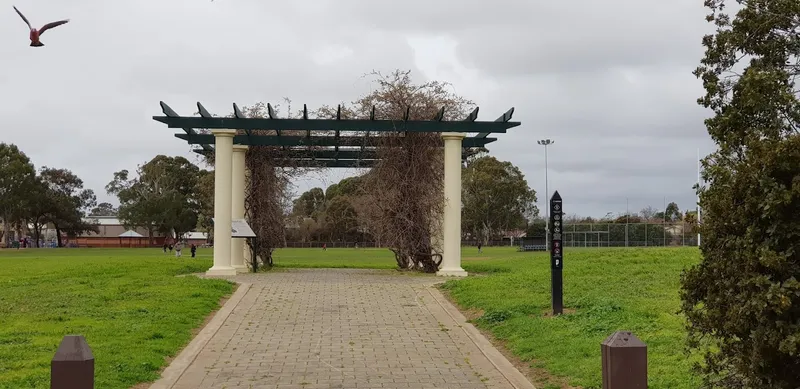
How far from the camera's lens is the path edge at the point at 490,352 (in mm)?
8814

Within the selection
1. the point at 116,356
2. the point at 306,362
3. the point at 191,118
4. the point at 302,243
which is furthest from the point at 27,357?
the point at 302,243

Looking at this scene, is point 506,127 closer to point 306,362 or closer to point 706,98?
point 306,362

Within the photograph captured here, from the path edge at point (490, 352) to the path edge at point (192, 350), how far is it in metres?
3.59

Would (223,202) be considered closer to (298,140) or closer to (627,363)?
(298,140)

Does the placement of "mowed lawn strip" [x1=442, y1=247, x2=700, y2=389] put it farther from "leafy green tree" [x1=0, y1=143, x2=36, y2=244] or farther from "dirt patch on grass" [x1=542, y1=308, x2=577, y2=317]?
"leafy green tree" [x1=0, y1=143, x2=36, y2=244]

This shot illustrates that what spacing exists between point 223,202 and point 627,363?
709 inches

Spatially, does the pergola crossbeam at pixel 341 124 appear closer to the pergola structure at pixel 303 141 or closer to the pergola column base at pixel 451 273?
the pergola structure at pixel 303 141

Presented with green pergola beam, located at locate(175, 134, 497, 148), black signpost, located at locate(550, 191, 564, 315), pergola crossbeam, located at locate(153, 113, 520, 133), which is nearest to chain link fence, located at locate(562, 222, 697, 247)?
green pergola beam, located at locate(175, 134, 497, 148)

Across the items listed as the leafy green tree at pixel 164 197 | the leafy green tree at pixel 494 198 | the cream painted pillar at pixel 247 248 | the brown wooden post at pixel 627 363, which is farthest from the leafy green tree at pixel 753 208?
the leafy green tree at pixel 164 197

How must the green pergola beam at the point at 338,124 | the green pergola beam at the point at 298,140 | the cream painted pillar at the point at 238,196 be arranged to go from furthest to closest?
the cream painted pillar at the point at 238,196
the green pergola beam at the point at 298,140
the green pergola beam at the point at 338,124

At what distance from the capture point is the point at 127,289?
17.6m

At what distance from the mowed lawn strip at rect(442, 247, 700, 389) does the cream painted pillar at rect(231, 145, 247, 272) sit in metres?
8.39

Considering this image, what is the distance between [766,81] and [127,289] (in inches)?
590

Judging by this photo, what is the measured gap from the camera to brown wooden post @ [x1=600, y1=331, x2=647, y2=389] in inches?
220
